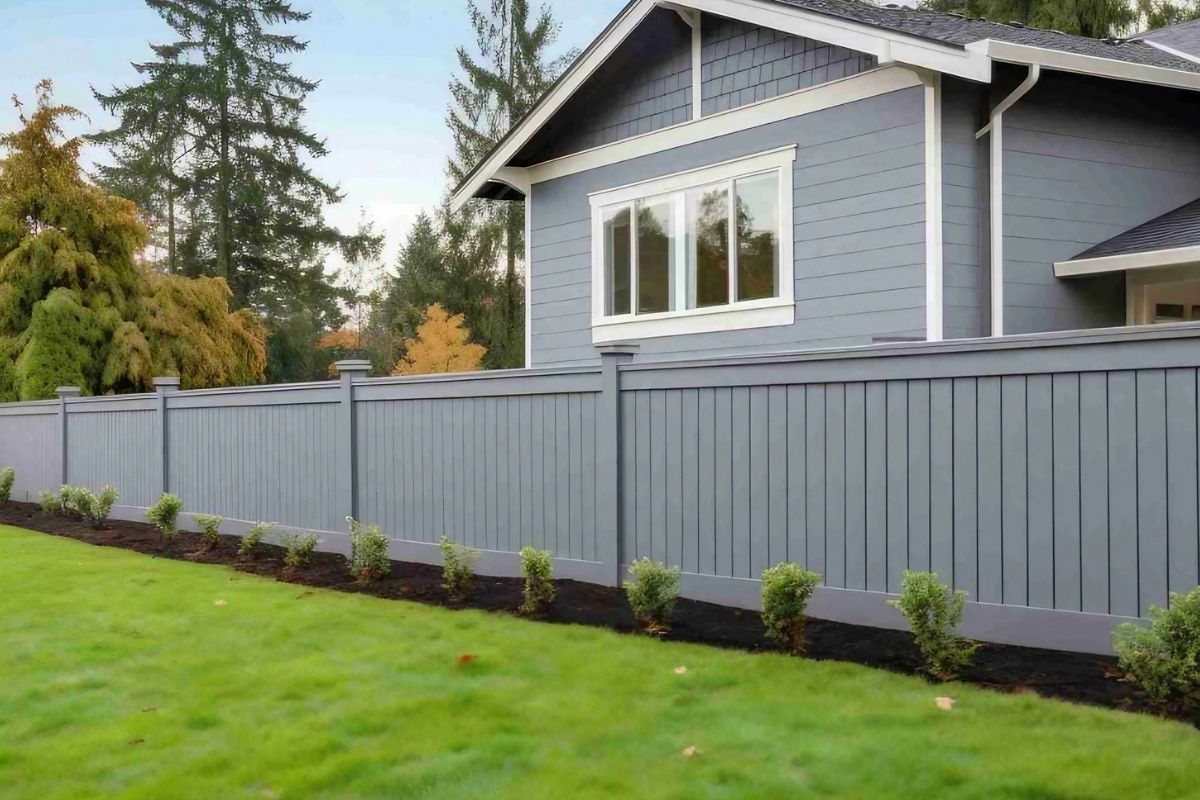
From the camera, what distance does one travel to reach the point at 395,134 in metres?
43.7

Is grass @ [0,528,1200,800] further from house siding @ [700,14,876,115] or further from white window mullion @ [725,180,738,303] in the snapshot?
house siding @ [700,14,876,115]

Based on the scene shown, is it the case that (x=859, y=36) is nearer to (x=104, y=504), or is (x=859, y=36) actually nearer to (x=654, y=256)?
(x=654, y=256)

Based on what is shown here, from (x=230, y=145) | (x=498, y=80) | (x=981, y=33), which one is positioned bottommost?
(x=981, y=33)

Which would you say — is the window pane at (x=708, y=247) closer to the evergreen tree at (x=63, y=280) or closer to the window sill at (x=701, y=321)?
the window sill at (x=701, y=321)

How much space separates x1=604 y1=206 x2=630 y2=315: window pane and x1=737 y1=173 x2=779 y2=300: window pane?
1475mm

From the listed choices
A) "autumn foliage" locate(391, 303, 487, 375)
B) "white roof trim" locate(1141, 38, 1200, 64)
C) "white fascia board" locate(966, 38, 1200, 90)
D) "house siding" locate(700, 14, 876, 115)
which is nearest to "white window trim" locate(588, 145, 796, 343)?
"house siding" locate(700, 14, 876, 115)

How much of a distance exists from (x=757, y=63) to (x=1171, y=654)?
648 centimetres

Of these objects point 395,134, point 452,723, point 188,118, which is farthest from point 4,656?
point 395,134

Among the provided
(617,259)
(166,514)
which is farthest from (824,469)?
(166,514)

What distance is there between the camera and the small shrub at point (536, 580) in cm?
645

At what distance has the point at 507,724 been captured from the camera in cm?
440

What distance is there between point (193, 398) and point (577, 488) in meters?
5.67

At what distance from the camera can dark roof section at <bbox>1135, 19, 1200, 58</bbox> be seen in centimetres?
1116

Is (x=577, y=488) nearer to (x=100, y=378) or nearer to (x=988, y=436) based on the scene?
(x=988, y=436)
